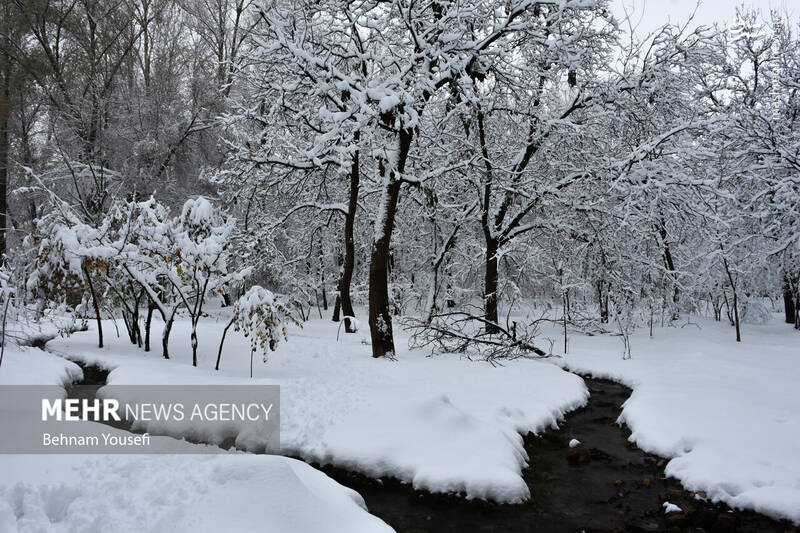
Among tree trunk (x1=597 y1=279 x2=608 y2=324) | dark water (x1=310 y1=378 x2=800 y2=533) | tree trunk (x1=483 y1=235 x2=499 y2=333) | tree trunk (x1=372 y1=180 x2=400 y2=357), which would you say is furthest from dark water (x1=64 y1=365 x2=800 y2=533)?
tree trunk (x1=597 y1=279 x2=608 y2=324)

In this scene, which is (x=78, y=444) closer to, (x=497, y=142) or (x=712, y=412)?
(x=712, y=412)

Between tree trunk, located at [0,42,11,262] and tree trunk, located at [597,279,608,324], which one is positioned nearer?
tree trunk, located at [597,279,608,324]

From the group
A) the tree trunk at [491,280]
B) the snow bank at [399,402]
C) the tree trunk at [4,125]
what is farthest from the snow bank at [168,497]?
the tree trunk at [4,125]

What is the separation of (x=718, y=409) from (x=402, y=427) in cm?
465

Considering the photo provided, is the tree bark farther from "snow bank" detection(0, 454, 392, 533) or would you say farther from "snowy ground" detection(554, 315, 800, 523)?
"snow bank" detection(0, 454, 392, 533)

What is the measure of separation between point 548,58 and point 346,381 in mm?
9723

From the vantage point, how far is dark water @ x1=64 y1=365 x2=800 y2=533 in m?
4.72

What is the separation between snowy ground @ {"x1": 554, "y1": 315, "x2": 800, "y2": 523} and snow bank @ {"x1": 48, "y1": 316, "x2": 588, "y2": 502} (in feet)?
4.47

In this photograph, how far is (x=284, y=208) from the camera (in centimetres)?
1599

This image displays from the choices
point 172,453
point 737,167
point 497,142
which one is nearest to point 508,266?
point 497,142

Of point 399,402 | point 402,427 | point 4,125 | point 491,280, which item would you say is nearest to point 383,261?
point 399,402

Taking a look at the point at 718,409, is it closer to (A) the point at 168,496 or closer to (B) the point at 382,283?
(B) the point at 382,283

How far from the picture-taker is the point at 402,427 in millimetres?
6078

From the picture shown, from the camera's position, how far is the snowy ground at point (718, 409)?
521 cm
